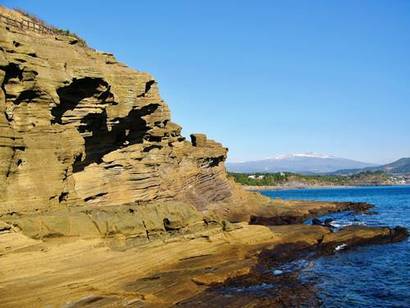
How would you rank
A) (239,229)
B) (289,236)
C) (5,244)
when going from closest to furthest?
(5,244) → (239,229) → (289,236)

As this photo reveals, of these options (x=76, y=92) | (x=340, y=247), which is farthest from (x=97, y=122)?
(x=340, y=247)

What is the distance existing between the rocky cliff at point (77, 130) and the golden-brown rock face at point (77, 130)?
6cm

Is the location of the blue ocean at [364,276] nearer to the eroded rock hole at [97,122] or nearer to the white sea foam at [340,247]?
the white sea foam at [340,247]

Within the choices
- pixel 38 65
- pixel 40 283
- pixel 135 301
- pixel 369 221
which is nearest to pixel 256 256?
pixel 135 301

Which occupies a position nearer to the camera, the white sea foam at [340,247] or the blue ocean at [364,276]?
the blue ocean at [364,276]

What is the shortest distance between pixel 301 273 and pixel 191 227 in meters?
7.97

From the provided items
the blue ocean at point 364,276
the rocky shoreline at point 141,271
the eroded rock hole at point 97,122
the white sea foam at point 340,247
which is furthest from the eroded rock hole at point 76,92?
the white sea foam at point 340,247

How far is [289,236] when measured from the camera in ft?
132

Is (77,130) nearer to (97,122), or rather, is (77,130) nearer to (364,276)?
(97,122)

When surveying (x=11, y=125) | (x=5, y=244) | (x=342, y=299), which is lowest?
(x=342, y=299)

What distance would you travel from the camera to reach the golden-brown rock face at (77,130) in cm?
2814

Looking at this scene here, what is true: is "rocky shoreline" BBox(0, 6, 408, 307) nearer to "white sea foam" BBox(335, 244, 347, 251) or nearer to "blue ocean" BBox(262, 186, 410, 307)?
"white sea foam" BBox(335, 244, 347, 251)

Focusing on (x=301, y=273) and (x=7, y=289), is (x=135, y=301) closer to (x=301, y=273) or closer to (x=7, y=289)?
(x=7, y=289)

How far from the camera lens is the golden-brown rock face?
28.1 m
